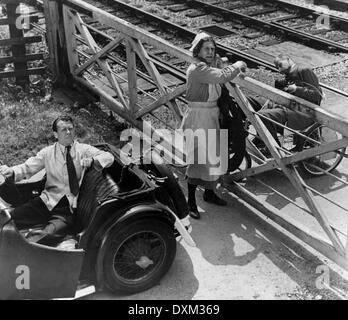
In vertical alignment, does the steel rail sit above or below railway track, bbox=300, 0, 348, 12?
below

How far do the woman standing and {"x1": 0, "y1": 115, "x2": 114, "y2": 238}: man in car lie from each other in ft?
3.87

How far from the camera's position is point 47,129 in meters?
8.25

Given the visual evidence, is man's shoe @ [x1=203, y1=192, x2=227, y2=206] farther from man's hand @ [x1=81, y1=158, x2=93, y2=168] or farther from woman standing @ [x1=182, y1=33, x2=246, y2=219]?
man's hand @ [x1=81, y1=158, x2=93, y2=168]

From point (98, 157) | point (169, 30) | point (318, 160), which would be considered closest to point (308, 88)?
point (318, 160)

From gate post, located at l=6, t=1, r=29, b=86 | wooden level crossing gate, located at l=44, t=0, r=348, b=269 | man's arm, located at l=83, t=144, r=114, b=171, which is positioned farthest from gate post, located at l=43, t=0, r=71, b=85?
man's arm, located at l=83, t=144, r=114, b=171

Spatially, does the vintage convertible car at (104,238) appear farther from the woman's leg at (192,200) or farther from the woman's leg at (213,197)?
the woman's leg at (213,197)

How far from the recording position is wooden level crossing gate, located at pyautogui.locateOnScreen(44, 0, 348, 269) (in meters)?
5.35

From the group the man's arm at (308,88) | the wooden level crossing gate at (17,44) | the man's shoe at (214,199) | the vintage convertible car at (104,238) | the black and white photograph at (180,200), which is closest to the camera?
the vintage convertible car at (104,238)

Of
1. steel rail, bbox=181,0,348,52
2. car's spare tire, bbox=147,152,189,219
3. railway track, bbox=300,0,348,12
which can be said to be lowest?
steel rail, bbox=181,0,348,52

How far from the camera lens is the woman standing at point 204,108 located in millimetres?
5695

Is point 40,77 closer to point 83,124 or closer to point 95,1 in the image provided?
point 83,124

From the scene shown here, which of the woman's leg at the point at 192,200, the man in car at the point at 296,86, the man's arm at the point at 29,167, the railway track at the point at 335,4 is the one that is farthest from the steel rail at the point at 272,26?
the man's arm at the point at 29,167

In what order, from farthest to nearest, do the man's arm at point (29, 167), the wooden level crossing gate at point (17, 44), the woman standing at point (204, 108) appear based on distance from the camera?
the wooden level crossing gate at point (17, 44), the woman standing at point (204, 108), the man's arm at point (29, 167)
